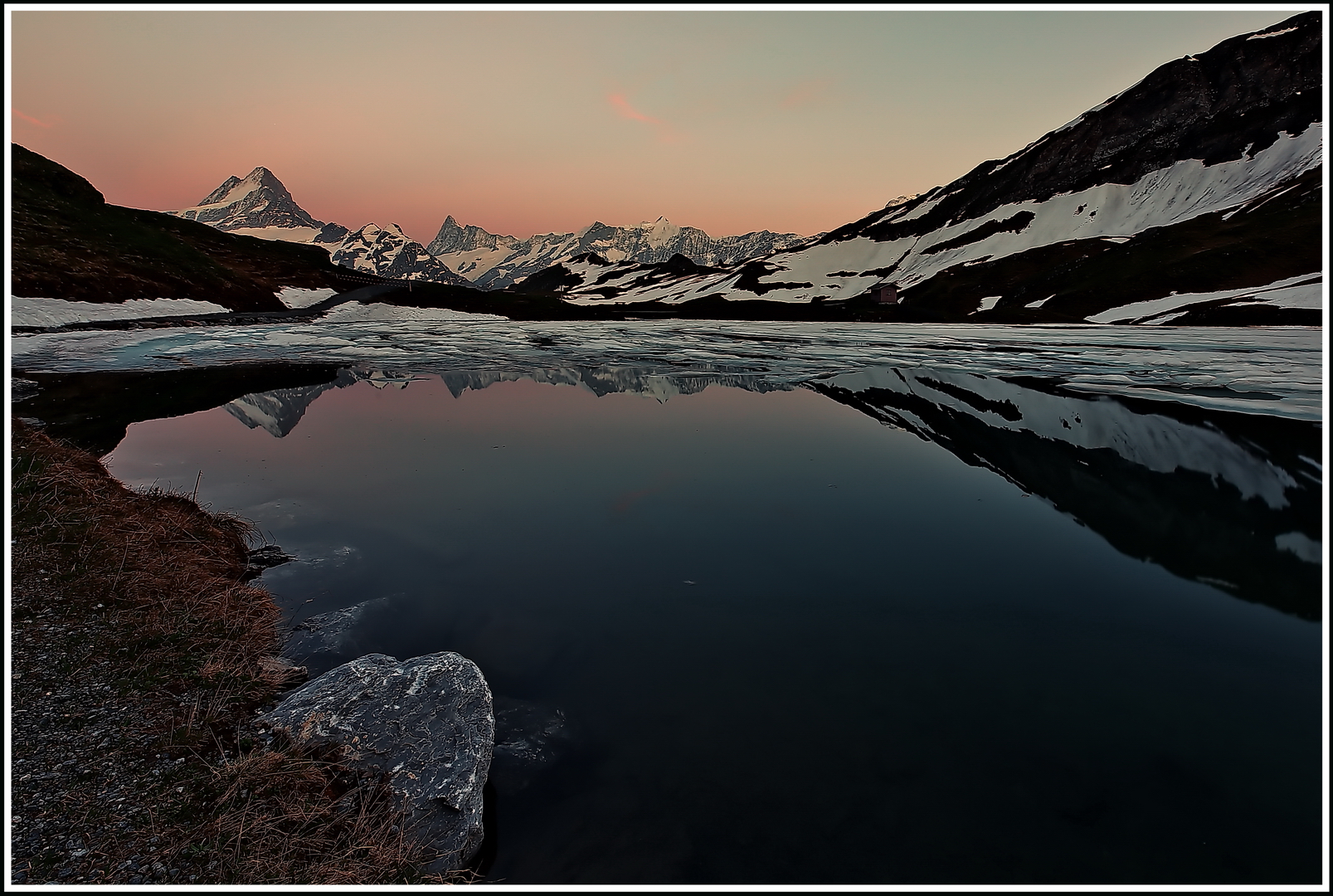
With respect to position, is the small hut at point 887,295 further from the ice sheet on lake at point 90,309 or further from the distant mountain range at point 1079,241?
the ice sheet on lake at point 90,309

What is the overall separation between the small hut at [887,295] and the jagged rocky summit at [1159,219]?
1951mm

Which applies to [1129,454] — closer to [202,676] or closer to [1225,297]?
[202,676]

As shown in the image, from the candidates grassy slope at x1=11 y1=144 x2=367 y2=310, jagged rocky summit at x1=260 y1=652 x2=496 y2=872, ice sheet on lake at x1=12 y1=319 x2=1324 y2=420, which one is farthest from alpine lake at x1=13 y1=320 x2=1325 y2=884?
grassy slope at x1=11 y1=144 x2=367 y2=310

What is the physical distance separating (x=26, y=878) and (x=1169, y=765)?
411 inches

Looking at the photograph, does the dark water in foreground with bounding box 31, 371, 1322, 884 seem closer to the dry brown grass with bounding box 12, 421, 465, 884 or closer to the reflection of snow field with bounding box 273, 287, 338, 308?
the dry brown grass with bounding box 12, 421, 465, 884

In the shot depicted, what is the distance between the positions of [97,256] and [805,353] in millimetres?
81886

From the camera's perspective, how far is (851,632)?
8906 millimetres

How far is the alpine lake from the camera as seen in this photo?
5609mm

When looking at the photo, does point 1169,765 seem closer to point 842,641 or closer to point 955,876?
point 955,876

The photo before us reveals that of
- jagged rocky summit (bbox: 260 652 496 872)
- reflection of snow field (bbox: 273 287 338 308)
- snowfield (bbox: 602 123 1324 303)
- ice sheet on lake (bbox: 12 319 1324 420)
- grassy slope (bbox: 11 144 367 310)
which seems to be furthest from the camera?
snowfield (bbox: 602 123 1324 303)

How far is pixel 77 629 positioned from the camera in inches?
276

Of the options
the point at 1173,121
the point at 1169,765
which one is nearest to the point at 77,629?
the point at 1169,765

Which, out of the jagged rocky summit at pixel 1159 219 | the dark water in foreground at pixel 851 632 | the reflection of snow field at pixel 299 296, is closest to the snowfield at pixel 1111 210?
the jagged rocky summit at pixel 1159 219

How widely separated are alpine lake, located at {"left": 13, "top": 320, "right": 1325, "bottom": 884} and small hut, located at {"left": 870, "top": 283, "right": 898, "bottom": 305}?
454 feet
